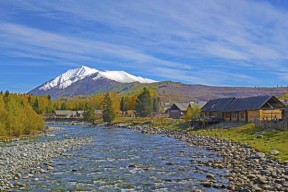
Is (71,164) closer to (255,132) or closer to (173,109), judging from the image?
(255,132)

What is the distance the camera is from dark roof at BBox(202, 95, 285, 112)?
6919 cm

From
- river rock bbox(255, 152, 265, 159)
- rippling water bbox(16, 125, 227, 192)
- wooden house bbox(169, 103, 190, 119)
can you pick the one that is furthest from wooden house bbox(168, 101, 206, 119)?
river rock bbox(255, 152, 265, 159)

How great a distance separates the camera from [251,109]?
69375 mm

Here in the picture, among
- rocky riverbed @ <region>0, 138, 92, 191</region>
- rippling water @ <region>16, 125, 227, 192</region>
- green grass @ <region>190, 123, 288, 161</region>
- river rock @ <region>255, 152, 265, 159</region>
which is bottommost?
rippling water @ <region>16, 125, 227, 192</region>

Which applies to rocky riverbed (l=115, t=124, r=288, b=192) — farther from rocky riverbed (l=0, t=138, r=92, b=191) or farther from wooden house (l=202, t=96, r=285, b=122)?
wooden house (l=202, t=96, r=285, b=122)

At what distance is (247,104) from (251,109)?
120 inches

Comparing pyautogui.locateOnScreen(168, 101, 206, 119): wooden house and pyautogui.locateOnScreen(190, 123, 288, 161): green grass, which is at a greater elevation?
pyautogui.locateOnScreen(168, 101, 206, 119): wooden house

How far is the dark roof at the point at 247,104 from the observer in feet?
227

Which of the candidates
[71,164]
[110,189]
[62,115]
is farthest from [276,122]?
[62,115]

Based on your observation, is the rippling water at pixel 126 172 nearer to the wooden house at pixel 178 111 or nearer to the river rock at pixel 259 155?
the river rock at pixel 259 155

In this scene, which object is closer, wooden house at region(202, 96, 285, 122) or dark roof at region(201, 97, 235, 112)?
wooden house at region(202, 96, 285, 122)

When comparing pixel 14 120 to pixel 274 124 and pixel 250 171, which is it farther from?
pixel 250 171

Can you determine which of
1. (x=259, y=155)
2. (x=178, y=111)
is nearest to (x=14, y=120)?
(x=259, y=155)

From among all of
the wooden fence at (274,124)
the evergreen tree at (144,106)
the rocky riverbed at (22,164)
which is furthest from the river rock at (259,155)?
the evergreen tree at (144,106)
